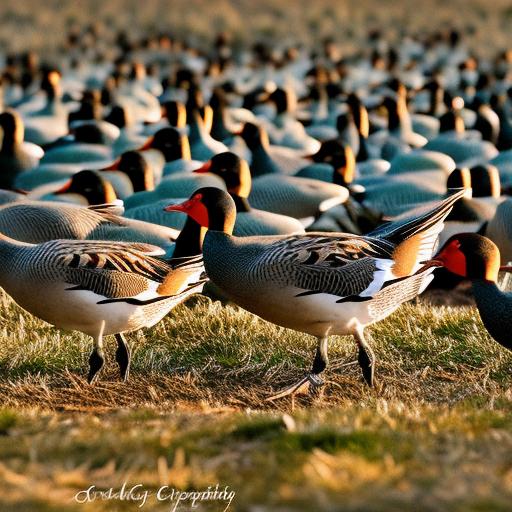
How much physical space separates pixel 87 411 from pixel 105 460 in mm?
1942

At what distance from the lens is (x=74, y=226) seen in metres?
9.38

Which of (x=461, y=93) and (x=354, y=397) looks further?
(x=461, y=93)

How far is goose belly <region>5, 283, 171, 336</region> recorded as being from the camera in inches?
282

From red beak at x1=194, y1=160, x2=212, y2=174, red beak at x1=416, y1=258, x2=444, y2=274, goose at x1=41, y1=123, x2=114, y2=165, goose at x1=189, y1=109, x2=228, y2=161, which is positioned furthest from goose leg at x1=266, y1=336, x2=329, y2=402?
goose at x1=189, y1=109, x2=228, y2=161

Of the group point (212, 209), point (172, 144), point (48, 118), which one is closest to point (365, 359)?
point (212, 209)

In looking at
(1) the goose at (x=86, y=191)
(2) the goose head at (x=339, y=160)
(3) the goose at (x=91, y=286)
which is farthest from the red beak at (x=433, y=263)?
(2) the goose head at (x=339, y=160)

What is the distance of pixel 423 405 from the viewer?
670cm

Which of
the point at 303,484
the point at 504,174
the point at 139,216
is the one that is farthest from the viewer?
the point at 504,174

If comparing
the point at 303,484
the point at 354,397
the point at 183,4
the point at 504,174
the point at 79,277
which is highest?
the point at 303,484

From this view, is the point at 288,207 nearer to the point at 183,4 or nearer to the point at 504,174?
the point at 504,174

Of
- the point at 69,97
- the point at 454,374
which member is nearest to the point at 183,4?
the point at 69,97

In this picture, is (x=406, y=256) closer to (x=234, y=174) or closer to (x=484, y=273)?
(x=484, y=273)

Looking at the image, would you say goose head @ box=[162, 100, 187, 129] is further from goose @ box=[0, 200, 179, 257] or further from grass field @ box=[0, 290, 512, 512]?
grass field @ box=[0, 290, 512, 512]

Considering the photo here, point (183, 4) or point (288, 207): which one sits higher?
point (288, 207)
